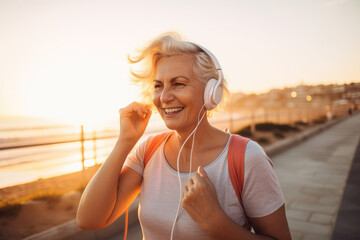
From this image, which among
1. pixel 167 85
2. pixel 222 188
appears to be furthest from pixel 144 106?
pixel 222 188

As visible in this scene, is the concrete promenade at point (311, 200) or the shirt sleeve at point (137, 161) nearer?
the shirt sleeve at point (137, 161)

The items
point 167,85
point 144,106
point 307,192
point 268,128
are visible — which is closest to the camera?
point 167,85

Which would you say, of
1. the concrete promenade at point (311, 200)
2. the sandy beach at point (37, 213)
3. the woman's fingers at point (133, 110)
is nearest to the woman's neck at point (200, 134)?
the woman's fingers at point (133, 110)

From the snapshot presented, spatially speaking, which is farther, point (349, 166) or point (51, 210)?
point (349, 166)

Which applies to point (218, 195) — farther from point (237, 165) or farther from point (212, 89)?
point (212, 89)

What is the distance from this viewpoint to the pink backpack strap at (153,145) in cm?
155

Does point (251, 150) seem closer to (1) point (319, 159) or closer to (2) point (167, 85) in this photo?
(2) point (167, 85)

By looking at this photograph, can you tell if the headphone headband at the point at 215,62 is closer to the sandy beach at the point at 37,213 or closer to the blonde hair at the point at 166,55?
the blonde hair at the point at 166,55

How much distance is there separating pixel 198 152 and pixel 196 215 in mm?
400

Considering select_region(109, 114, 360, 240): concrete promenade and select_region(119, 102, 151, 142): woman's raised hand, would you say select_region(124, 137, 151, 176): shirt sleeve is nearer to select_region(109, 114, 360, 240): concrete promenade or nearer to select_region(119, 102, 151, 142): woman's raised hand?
select_region(119, 102, 151, 142): woman's raised hand

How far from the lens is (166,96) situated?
1393 mm

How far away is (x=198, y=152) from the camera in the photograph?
1.47 metres

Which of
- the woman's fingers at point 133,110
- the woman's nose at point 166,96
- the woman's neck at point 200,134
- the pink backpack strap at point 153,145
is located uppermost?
the woman's nose at point 166,96

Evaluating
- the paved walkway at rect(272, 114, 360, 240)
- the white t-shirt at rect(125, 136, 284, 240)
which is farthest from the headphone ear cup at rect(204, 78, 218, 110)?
the paved walkway at rect(272, 114, 360, 240)
